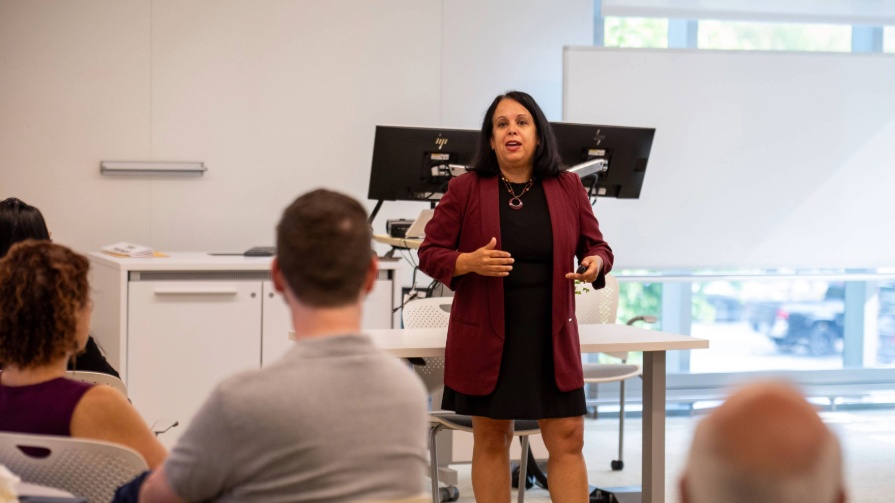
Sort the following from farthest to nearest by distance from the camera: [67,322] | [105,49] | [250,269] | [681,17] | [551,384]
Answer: [681,17], [105,49], [250,269], [551,384], [67,322]

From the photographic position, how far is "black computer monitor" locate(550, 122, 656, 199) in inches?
155

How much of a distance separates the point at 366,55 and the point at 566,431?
3030 millimetres

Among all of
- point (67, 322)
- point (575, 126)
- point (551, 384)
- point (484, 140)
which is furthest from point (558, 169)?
point (67, 322)

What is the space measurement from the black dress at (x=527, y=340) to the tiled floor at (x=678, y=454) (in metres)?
1.07

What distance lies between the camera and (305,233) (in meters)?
1.37

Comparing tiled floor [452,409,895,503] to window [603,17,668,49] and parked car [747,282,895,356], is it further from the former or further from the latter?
window [603,17,668,49]

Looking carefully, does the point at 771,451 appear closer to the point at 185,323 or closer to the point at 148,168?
the point at 185,323

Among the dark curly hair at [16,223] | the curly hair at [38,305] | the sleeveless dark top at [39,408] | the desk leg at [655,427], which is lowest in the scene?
the desk leg at [655,427]

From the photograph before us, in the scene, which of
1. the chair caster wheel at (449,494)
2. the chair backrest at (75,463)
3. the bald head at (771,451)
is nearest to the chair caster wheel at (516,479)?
the chair caster wheel at (449,494)

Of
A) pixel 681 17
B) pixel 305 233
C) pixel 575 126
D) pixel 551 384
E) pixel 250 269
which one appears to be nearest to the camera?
pixel 305 233

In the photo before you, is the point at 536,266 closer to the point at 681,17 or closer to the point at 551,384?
the point at 551,384

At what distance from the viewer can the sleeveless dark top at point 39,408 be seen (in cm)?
159

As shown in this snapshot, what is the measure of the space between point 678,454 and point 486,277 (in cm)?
180

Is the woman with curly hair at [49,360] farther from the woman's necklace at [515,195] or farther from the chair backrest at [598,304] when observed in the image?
the chair backrest at [598,304]
